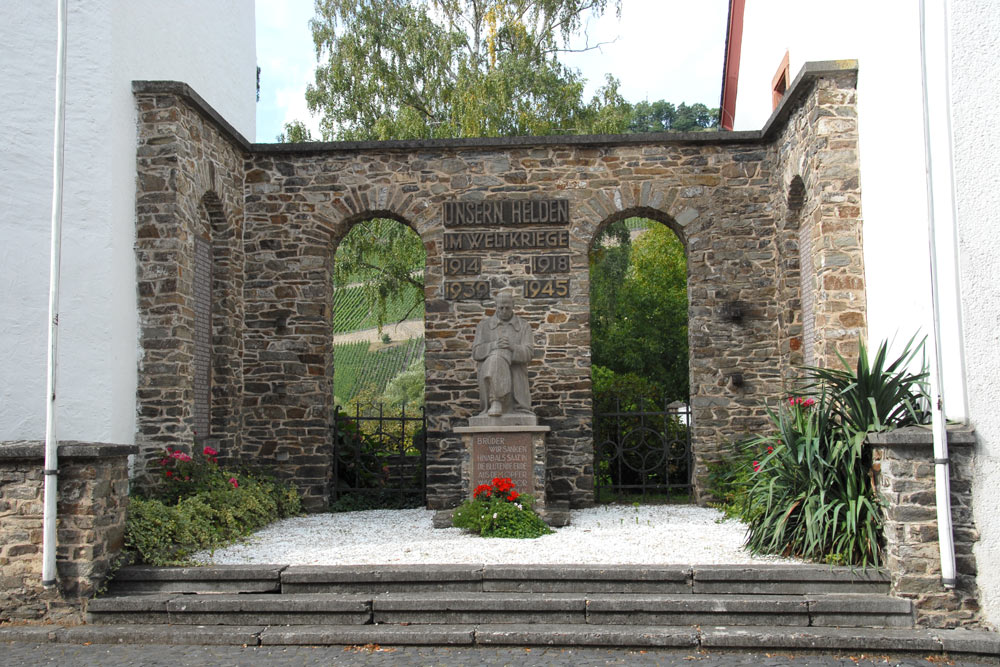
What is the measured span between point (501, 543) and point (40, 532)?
377 centimetres

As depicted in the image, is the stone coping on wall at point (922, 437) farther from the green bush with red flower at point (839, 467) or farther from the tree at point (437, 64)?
the tree at point (437, 64)

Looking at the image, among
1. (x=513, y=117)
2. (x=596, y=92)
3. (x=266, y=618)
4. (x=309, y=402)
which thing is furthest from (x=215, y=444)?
(x=596, y=92)

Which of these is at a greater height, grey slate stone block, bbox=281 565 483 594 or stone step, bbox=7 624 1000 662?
grey slate stone block, bbox=281 565 483 594

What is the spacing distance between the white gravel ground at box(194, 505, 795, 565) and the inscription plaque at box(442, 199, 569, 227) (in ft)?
11.9

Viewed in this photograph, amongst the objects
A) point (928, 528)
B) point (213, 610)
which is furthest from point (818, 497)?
point (213, 610)

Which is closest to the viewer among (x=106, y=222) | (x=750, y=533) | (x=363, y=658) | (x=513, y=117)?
(x=363, y=658)

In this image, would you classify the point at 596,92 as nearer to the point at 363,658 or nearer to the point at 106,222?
the point at 106,222

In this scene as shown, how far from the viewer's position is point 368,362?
39.4 m

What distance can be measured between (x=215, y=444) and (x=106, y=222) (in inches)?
127

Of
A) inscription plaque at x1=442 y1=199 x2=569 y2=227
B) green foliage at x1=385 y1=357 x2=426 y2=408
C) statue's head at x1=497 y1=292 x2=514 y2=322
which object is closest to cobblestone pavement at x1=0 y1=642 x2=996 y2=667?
statue's head at x1=497 y1=292 x2=514 y2=322

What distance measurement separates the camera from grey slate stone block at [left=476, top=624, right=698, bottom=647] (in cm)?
598

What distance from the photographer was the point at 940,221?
646cm

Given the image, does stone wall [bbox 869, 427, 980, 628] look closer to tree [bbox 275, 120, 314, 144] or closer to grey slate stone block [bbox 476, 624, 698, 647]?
grey slate stone block [bbox 476, 624, 698, 647]

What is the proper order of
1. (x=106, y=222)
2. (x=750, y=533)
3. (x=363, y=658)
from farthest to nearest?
(x=106, y=222), (x=750, y=533), (x=363, y=658)
